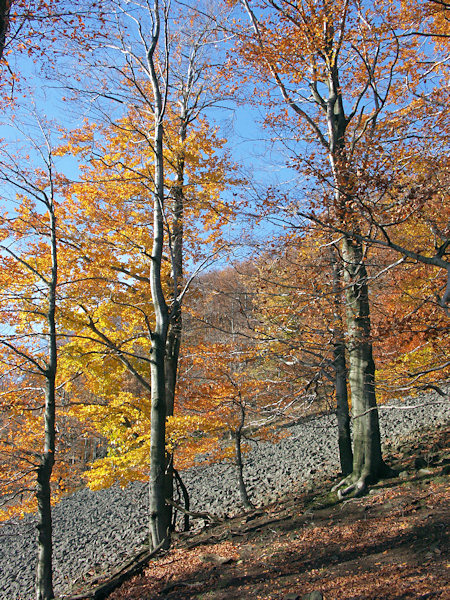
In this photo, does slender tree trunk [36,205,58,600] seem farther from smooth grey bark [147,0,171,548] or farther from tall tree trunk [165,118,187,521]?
tall tree trunk [165,118,187,521]

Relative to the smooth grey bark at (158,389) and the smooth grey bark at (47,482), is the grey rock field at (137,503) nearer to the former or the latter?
the smooth grey bark at (47,482)

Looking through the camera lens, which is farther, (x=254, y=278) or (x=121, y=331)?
(x=121, y=331)

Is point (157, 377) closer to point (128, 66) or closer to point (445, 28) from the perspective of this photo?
point (128, 66)

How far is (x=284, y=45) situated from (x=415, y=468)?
27.9ft

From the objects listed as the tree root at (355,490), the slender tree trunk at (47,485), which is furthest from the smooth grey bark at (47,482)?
the tree root at (355,490)

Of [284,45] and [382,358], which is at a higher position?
[284,45]

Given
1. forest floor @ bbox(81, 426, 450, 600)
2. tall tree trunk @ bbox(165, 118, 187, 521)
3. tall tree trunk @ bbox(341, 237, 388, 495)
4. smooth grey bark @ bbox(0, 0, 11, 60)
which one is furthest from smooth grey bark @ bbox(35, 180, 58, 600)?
tall tree trunk @ bbox(341, 237, 388, 495)

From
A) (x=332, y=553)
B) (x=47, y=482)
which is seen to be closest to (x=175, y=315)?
(x=47, y=482)

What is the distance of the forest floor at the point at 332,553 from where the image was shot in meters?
4.26

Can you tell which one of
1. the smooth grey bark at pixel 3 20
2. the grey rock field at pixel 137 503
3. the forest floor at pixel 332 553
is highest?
the smooth grey bark at pixel 3 20

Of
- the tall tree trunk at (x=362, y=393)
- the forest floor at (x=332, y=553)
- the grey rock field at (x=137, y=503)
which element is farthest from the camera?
the grey rock field at (x=137, y=503)

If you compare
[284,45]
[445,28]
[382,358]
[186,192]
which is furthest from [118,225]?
[445,28]

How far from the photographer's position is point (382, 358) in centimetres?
940

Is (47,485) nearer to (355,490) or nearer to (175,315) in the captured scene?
(175,315)
